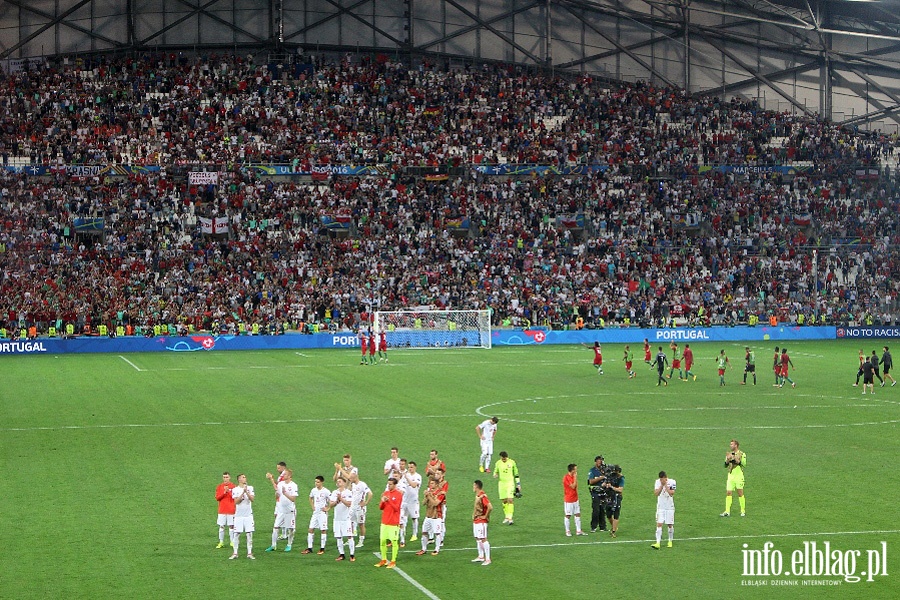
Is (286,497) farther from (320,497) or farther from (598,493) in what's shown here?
(598,493)

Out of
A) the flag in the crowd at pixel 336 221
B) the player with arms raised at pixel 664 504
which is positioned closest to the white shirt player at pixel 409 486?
the player with arms raised at pixel 664 504

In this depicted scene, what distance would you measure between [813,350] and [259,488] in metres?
43.5

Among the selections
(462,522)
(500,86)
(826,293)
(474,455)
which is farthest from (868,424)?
(500,86)

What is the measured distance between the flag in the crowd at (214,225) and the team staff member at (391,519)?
178ft

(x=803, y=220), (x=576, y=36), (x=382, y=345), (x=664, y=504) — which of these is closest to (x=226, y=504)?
(x=664, y=504)

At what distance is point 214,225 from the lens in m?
71.9

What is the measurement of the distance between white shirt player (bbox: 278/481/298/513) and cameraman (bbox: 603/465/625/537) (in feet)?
19.0

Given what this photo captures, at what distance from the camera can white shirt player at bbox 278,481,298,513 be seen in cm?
2041

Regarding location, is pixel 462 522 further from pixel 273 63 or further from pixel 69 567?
pixel 273 63

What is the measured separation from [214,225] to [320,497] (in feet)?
176

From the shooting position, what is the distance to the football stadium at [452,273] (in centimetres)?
2461

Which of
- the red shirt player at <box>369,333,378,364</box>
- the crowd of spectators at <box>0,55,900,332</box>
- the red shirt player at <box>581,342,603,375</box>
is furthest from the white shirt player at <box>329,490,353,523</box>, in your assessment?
the crowd of spectators at <box>0,55,900,332</box>

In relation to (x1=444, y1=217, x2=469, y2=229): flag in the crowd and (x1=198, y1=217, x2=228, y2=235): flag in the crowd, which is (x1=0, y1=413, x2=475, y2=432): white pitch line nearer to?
(x1=198, y1=217, x2=228, y2=235): flag in the crowd

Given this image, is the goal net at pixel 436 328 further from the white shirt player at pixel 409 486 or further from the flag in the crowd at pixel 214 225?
the white shirt player at pixel 409 486
